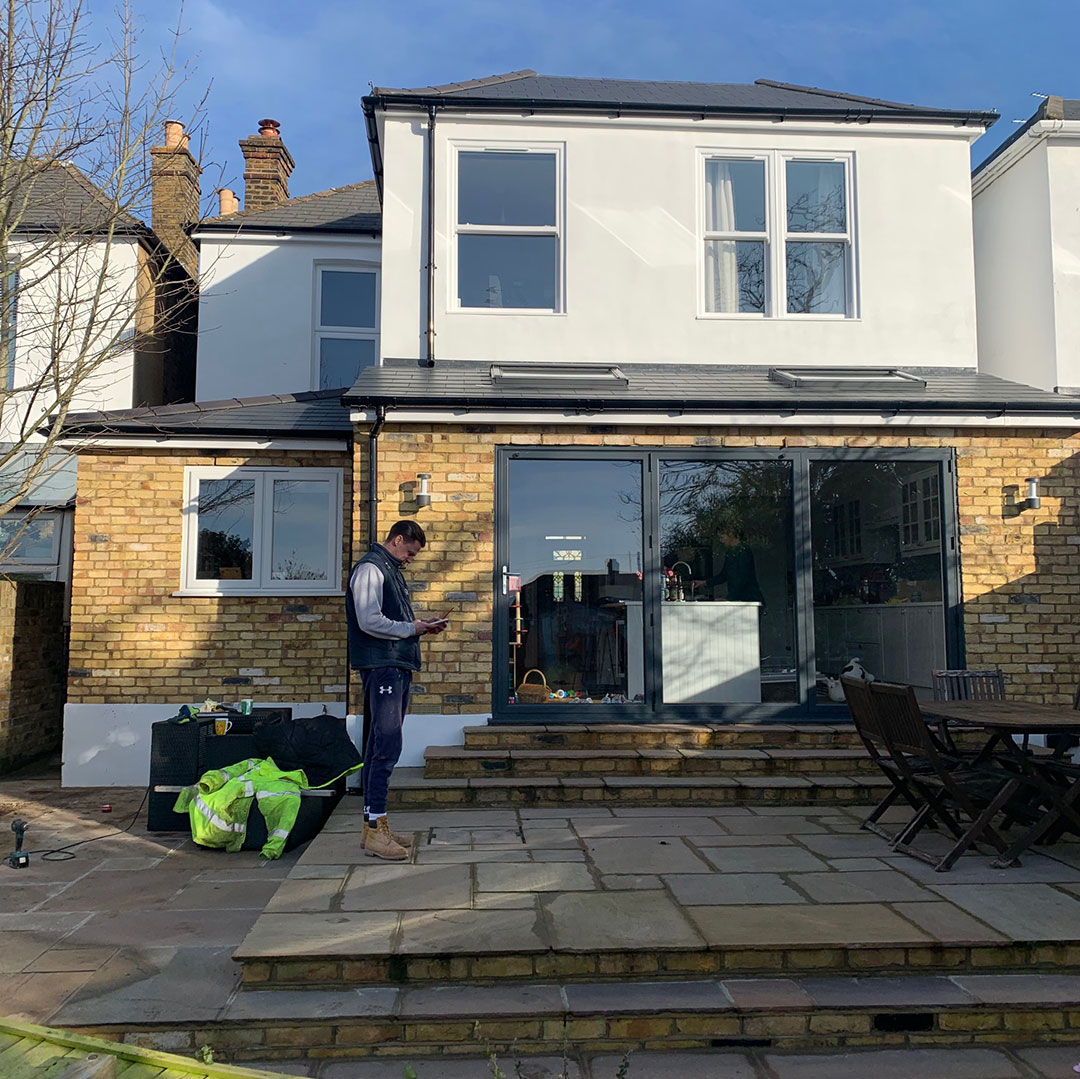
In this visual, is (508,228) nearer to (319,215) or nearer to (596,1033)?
(319,215)

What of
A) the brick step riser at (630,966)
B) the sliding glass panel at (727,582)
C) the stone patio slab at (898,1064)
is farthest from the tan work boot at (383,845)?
the sliding glass panel at (727,582)

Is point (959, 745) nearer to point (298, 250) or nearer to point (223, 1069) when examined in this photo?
point (223, 1069)

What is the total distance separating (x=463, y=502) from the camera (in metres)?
7.38

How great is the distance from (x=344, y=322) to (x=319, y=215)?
152cm

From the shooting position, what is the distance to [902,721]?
16.9 feet

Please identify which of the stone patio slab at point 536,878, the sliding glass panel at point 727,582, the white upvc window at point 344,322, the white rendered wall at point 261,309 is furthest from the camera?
the white upvc window at point 344,322

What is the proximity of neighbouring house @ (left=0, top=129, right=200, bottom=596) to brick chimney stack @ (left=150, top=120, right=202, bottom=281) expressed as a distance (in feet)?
0.04

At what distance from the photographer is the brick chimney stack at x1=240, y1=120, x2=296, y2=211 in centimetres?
1328

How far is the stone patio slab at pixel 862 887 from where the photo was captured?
4465 mm

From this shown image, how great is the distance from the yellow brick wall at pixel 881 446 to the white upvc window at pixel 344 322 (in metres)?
4.63

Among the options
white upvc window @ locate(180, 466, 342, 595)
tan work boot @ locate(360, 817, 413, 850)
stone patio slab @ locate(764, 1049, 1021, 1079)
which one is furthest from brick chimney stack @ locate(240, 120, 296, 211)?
stone patio slab @ locate(764, 1049, 1021, 1079)

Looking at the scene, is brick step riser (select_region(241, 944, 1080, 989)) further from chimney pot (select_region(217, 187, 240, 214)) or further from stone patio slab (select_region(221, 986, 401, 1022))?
chimney pot (select_region(217, 187, 240, 214))

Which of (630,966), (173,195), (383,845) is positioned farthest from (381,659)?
(173,195)

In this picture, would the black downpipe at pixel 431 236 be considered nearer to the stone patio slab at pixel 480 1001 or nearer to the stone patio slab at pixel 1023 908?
the stone patio slab at pixel 480 1001
